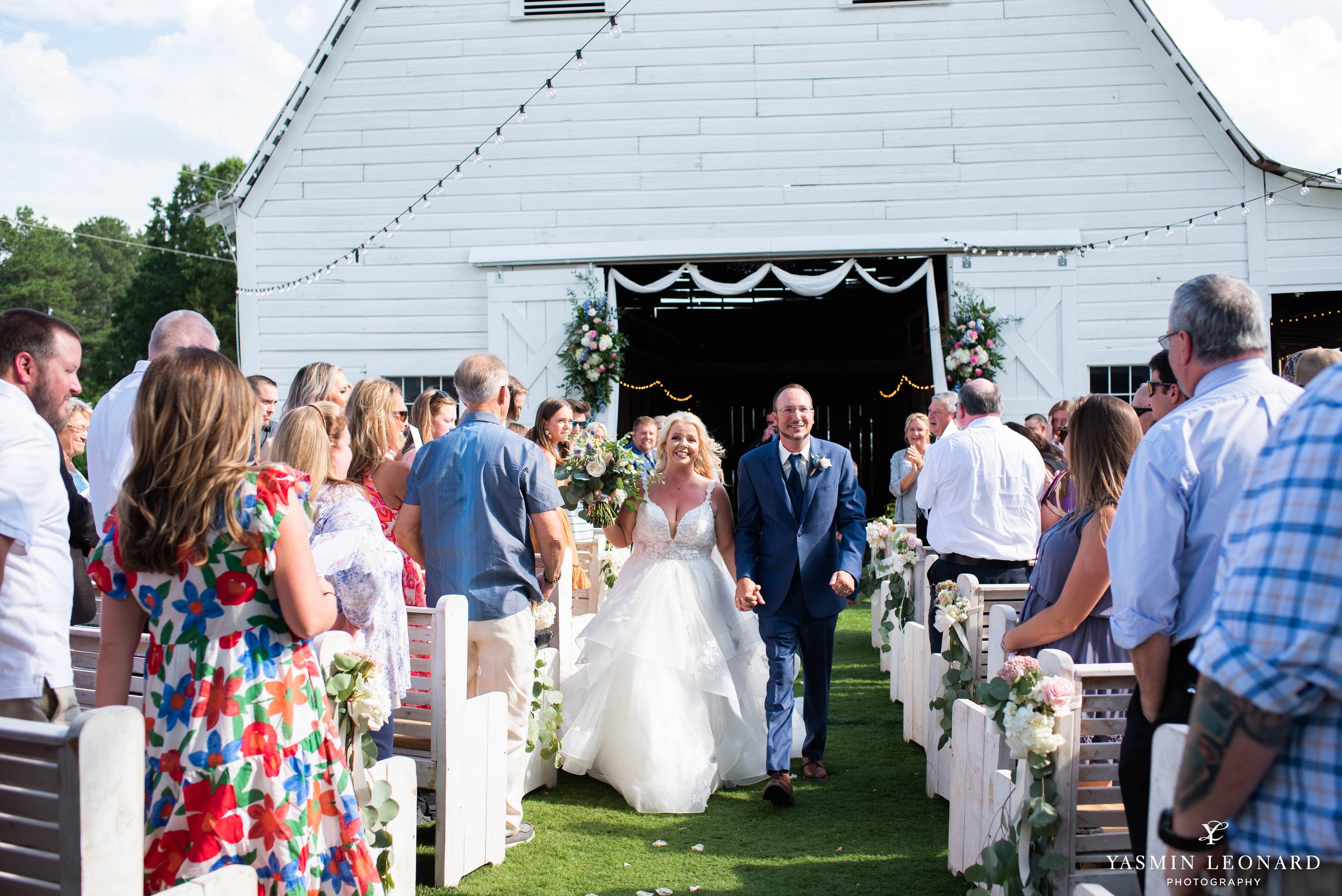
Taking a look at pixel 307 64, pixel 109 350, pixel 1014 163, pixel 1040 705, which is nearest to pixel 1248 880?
pixel 1040 705

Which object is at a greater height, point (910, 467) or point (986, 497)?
point (910, 467)

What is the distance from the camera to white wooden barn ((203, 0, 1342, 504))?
10883 millimetres

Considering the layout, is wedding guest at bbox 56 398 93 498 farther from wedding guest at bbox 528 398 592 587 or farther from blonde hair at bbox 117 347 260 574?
blonde hair at bbox 117 347 260 574

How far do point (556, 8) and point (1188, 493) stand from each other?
428 inches

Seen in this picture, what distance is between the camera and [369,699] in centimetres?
298

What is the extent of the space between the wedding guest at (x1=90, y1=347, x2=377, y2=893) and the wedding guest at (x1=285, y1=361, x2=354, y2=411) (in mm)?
2607

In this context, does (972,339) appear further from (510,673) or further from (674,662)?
(510,673)

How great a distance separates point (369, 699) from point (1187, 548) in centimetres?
228

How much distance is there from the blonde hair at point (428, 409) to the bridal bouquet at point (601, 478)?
1306 millimetres

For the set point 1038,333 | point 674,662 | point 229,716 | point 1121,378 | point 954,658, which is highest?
point 1038,333

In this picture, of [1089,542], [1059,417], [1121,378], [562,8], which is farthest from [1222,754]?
[562,8]

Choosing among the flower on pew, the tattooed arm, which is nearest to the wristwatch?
the tattooed arm

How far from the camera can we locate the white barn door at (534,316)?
37.5ft

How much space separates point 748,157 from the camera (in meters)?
11.3
